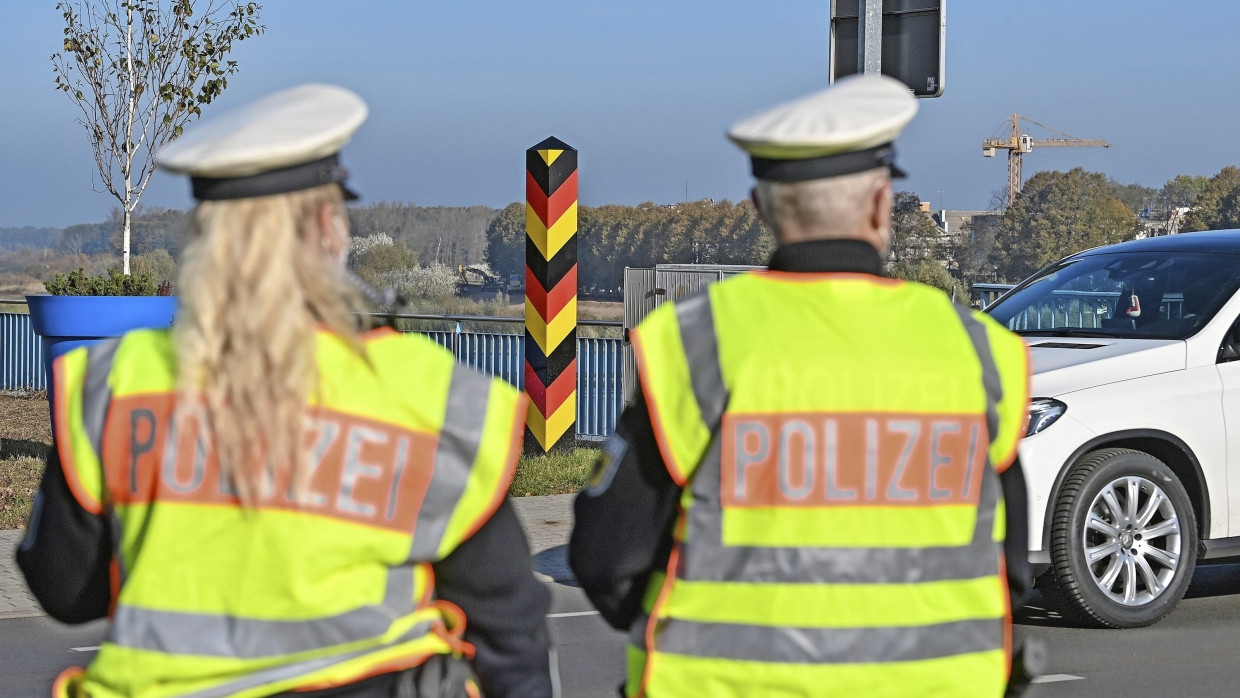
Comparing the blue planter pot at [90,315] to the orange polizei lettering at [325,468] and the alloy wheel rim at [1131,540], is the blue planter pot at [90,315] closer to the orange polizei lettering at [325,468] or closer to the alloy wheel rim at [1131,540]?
the alloy wheel rim at [1131,540]

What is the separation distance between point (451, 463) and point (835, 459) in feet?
1.91

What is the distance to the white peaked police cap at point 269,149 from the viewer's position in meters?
2.10

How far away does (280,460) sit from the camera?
208 centimetres

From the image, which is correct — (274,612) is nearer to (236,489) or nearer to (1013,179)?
(236,489)

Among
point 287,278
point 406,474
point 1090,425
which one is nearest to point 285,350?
point 287,278

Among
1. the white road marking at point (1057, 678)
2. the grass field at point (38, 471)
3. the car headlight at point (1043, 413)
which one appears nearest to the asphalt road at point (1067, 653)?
the white road marking at point (1057, 678)

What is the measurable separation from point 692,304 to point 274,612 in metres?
0.78

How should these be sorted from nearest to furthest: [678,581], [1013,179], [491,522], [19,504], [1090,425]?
[491,522], [678,581], [1090,425], [19,504], [1013,179]

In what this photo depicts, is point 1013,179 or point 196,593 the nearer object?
point 196,593

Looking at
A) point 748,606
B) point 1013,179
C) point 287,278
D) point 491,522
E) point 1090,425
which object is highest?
point 287,278

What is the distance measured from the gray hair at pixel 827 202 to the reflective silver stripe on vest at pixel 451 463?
0.59 metres

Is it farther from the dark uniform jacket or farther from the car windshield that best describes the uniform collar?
the car windshield

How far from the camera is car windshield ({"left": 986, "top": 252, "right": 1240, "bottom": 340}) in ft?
25.7

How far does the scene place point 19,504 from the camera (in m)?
10.7
